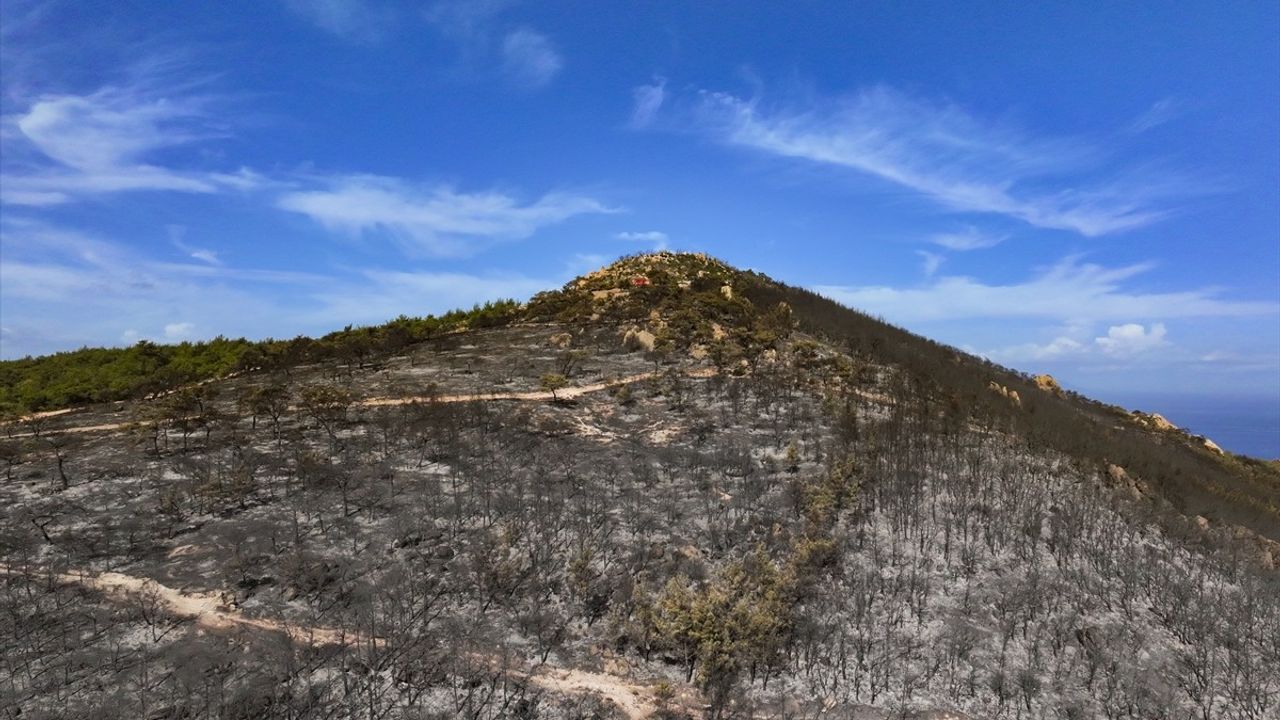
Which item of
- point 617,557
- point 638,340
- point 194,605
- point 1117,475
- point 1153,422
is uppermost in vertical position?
point 638,340

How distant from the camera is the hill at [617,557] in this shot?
864 cm

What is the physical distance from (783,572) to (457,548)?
5.81 m

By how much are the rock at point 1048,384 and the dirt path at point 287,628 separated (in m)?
30.9

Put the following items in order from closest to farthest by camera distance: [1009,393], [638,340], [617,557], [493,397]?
[617,557]
[493,397]
[1009,393]
[638,340]

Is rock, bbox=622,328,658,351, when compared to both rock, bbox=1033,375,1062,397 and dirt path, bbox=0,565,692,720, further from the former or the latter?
rock, bbox=1033,375,1062,397

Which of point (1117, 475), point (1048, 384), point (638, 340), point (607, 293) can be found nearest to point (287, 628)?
point (638, 340)

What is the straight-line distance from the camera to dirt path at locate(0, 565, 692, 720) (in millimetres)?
8578

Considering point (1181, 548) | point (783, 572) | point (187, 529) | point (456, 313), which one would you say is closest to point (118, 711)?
point (187, 529)

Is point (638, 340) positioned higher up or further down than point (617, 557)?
higher up

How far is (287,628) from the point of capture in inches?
360

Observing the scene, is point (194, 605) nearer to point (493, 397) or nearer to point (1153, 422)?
point (493, 397)

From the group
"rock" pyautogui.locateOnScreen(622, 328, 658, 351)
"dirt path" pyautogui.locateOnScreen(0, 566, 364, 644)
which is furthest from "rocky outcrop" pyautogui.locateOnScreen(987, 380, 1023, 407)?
"dirt path" pyautogui.locateOnScreen(0, 566, 364, 644)

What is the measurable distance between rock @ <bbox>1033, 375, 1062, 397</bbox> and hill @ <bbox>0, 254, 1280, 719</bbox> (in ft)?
39.4

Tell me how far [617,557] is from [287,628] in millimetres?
5213
